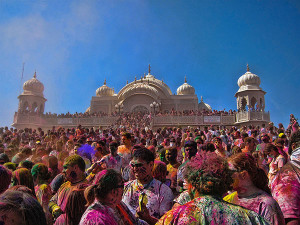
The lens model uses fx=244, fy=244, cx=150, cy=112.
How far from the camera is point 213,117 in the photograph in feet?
81.4

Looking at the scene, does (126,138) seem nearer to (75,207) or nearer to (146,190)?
(146,190)

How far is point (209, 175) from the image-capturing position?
1.82 meters

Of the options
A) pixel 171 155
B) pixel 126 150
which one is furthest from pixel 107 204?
pixel 126 150

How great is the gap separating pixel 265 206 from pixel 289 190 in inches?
10.1

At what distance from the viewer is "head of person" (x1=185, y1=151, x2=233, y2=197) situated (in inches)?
70.0

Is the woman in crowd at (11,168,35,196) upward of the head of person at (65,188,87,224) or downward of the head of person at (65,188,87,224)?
upward

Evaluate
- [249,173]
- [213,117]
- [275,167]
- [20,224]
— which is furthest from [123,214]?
[213,117]

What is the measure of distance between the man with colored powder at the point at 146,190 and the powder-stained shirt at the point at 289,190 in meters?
1.24

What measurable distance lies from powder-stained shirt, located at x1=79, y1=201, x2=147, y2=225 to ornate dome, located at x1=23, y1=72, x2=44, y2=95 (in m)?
35.9

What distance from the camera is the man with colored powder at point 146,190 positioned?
114 inches

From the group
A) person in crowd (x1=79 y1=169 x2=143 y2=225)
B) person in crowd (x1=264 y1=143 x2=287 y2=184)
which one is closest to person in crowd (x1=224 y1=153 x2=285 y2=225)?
person in crowd (x1=79 y1=169 x2=143 y2=225)

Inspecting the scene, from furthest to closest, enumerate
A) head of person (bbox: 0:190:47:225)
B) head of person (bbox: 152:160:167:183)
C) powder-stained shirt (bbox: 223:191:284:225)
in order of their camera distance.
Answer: head of person (bbox: 152:160:167:183) → powder-stained shirt (bbox: 223:191:284:225) → head of person (bbox: 0:190:47:225)

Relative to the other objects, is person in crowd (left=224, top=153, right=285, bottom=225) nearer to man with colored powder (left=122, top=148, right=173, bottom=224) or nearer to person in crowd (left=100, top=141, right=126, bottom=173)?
man with colored powder (left=122, top=148, right=173, bottom=224)

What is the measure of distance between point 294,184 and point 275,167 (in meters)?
2.47
